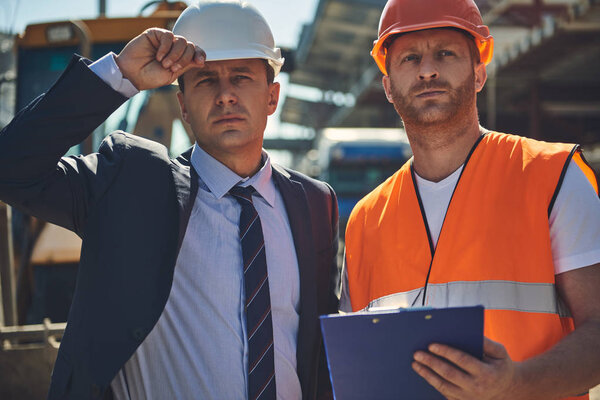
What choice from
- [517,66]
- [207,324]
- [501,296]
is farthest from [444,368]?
[517,66]

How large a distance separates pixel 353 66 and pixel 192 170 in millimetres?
32168

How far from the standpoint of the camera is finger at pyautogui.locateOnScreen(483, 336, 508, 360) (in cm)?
172

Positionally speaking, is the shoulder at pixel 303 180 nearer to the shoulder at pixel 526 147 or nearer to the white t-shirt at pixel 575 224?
the shoulder at pixel 526 147

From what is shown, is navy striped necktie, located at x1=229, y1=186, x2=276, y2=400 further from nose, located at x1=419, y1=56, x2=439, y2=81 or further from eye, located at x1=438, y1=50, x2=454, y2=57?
eye, located at x1=438, y1=50, x2=454, y2=57

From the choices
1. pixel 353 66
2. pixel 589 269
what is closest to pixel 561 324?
pixel 589 269

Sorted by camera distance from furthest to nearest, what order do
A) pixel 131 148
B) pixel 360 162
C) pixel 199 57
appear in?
1. pixel 360 162
2. pixel 131 148
3. pixel 199 57

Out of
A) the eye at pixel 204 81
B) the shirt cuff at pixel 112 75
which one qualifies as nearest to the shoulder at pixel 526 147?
the eye at pixel 204 81

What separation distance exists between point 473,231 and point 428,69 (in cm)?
74

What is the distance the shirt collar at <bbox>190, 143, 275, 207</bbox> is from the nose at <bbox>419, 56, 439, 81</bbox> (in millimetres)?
811

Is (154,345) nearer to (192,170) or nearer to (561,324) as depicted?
(192,170)

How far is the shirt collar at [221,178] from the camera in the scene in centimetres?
255

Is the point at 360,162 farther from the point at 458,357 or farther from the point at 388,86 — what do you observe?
the point at 458,357

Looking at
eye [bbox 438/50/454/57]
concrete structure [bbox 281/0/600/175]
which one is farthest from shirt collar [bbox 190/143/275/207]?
concrete structure [bbox 281/0/600/175]

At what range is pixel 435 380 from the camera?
1664 millimetres
